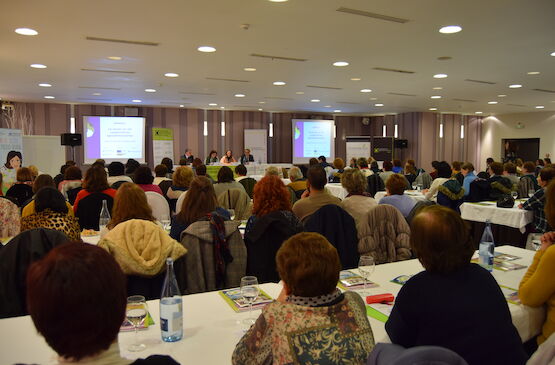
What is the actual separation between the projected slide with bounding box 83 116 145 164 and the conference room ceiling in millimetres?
2852

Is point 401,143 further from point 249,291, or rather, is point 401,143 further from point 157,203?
point 249,291

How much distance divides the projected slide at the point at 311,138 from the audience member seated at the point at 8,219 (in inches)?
567

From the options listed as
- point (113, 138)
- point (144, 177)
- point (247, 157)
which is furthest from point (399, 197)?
point (113, 138)

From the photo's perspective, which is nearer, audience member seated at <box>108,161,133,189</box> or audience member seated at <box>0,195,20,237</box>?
audience member seated at <box>0,195,20,237</box>

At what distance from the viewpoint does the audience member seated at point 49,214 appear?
3.25 m

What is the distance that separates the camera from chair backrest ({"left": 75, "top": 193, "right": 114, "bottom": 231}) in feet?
15.6

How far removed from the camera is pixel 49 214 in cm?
331

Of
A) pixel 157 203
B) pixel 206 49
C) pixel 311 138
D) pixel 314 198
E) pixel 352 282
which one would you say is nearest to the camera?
pixel 352 282

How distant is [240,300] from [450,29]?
4.71m

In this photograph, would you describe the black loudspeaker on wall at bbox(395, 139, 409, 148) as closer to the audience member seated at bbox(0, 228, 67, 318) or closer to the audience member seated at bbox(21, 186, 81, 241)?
the audience member seated at bbox(21, 186, 81, 241)

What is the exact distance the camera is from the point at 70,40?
6.20 meters

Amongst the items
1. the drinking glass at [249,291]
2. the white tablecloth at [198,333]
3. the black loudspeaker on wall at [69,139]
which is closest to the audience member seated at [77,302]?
the white tablecloth at [198,333]

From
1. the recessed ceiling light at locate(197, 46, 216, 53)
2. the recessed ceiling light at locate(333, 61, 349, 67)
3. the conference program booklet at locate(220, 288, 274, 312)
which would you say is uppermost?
the recessed ceiling light at locate(333, 61, 349, 67)

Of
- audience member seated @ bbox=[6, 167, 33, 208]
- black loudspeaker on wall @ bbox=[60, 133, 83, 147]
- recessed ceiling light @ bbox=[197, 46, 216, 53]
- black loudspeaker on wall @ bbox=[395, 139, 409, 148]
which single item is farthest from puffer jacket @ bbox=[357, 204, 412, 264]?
black loudspeaker on wall @ bbox=[395, 139, 409, 148]
